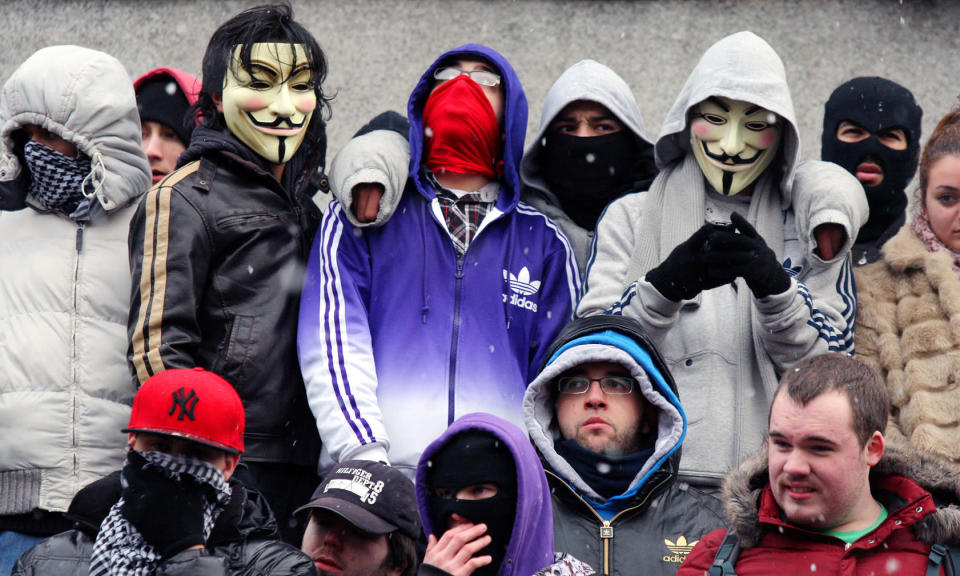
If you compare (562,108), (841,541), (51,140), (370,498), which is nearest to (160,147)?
(51,140)

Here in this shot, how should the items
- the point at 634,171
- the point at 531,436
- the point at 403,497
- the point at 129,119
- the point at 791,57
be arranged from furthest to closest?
the point at 791,57 < the point at 634,171 < the point at 129,119 < the point at 531,436 < the point at 403,497

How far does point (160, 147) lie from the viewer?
6422 millimetres

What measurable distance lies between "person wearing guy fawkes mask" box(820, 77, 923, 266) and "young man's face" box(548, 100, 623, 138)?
1035mm

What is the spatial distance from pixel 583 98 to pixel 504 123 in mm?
407

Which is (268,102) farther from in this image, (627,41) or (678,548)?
(627,41)

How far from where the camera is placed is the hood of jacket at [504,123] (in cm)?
564

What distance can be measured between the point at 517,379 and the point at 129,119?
1.73 metres

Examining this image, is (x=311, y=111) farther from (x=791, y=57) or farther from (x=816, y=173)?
(x=791, y=57)

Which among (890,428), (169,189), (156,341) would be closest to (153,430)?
(156,341)

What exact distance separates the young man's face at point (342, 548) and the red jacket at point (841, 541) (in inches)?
→ 38.5

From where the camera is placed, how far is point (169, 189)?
5.11 meters

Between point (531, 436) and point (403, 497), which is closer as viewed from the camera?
point (403, 497)

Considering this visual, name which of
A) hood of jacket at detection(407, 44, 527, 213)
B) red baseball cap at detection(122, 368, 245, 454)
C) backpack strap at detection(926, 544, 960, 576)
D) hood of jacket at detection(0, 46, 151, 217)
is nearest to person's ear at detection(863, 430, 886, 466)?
backpack strap at detection(926, 544, 960, 576)

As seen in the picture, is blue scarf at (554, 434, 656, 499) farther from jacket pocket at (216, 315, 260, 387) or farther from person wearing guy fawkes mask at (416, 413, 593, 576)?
jacket pocket at (216, 315, 260, 387)
